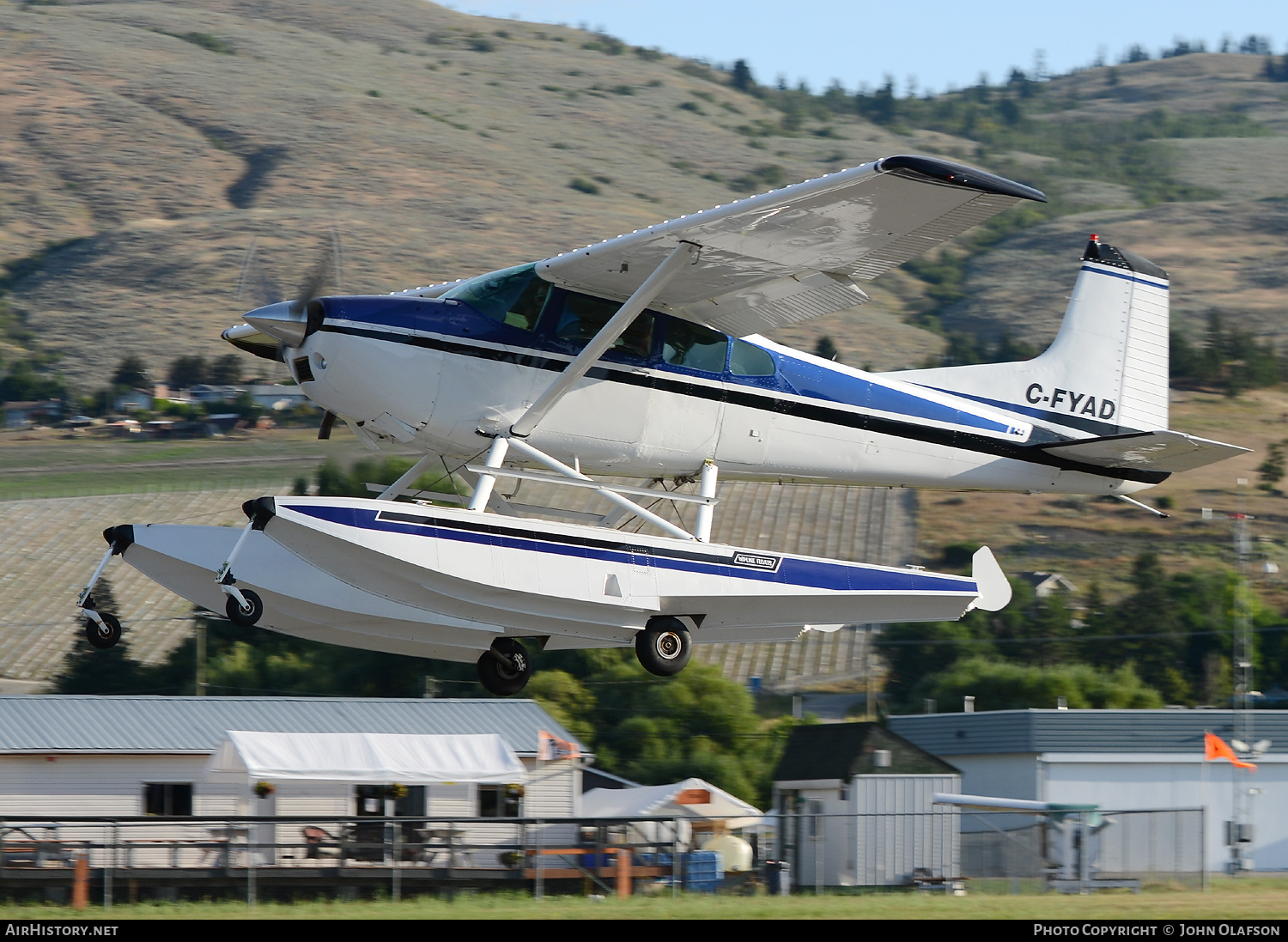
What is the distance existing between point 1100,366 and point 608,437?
18.4 feet

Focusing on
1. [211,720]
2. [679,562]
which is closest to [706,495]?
[679,562]

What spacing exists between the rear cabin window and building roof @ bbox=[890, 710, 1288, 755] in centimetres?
1751

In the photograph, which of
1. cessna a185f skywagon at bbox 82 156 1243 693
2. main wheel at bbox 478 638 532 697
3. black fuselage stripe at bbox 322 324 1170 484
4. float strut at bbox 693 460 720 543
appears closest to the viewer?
cessna a185f skywagon at bbox 82 156 1243 693

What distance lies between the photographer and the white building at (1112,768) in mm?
29312

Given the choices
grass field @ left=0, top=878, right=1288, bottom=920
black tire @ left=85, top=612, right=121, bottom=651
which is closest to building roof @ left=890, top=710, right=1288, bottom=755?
grass field @ left=0, top=878, right=1288, bottom=920

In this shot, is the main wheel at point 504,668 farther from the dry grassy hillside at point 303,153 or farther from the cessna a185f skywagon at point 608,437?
the dry grassy hillside at point 303,153

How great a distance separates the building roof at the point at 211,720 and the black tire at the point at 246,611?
13.4 m

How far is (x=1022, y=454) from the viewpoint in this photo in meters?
14.9

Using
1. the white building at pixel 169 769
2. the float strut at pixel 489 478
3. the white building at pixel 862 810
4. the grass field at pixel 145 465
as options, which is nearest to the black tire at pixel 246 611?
the float strut at pixel 489 478

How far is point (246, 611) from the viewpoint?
12133mm

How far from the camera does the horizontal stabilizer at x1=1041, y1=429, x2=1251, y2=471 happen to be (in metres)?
14.0

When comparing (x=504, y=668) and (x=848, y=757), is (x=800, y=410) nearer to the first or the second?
(x=504, y=668)

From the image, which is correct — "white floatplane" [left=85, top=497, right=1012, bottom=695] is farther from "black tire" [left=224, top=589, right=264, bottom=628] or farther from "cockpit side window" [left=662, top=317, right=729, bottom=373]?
"cockpit side window" [left=662, top=317, right=729, bottom=373]

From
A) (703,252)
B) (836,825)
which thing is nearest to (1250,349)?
(836,825)
